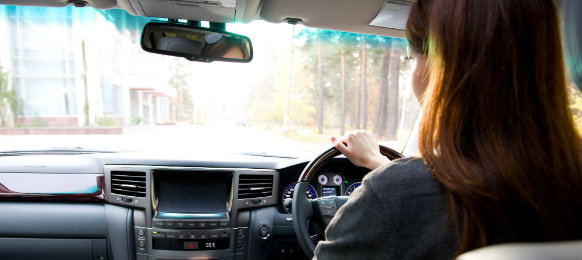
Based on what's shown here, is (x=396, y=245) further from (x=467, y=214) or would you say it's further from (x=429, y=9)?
(x=429, y=9)

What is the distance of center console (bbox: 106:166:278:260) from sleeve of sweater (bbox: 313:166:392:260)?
2165 mm

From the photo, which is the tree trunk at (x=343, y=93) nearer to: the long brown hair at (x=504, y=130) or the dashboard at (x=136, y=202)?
the dashboard at (x=136, y=202)

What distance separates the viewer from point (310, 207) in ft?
6.80

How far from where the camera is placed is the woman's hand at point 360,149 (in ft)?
6.19

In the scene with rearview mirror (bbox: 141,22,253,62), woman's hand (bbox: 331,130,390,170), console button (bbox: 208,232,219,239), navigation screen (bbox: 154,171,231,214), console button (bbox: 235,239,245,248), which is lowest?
console button (bbox: 235,239,245,248)

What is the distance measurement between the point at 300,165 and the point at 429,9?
7.54 ft

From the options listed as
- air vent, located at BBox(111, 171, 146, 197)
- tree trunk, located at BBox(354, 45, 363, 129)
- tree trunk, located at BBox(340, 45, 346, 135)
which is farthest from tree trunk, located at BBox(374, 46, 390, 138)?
air vent, located at BBox(111, 171, 146, 197)

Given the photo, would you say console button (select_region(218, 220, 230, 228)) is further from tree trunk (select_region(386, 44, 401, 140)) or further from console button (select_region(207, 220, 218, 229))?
tree trunk (select_region(386, 44, 401, 140))

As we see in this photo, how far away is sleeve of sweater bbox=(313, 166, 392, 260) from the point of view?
3.37 feet

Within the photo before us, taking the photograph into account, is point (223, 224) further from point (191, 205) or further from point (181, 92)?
point (181, 92)

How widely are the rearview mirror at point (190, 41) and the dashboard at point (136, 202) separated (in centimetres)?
92

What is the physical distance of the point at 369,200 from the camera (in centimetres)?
104

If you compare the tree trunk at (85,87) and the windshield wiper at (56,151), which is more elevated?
the tree trunk at (85,87)

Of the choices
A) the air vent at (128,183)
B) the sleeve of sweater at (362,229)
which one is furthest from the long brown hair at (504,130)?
the air vent at (128,183)
